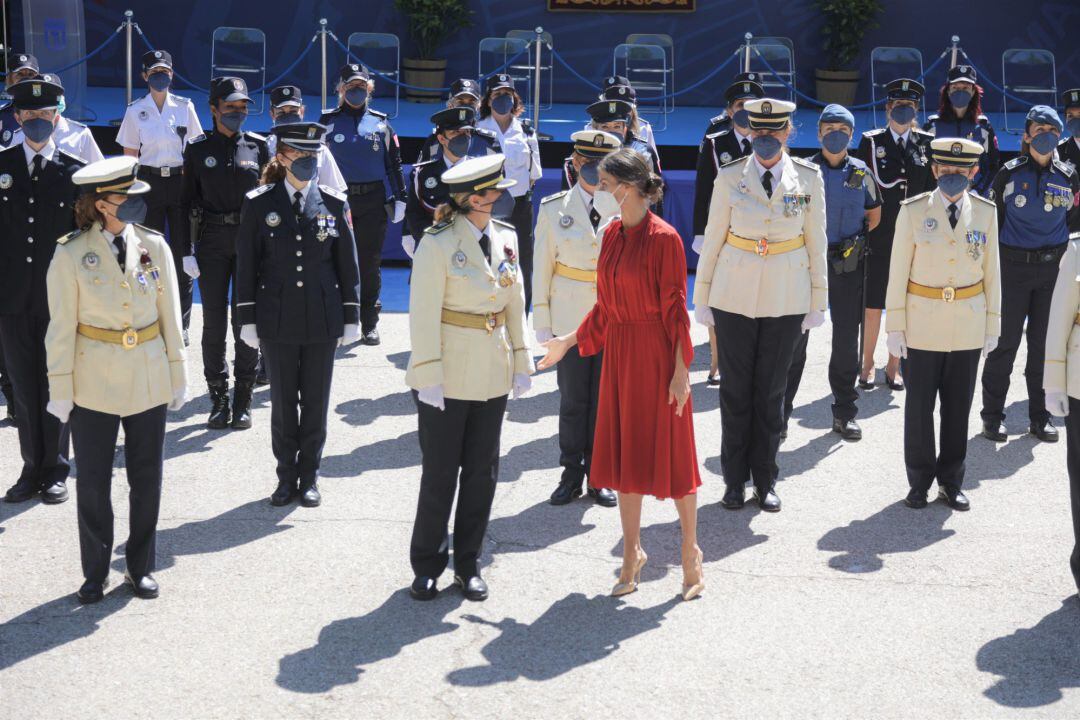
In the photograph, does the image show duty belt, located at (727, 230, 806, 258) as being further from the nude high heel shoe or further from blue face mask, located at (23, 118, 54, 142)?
blue face mask, located at (23, 118, 54, 142)

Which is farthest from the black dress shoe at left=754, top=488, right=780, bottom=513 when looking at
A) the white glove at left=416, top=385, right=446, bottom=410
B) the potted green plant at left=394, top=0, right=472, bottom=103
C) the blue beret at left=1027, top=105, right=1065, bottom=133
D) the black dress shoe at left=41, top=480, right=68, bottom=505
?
the potted green plant at left=394, top=0, right=472, bottom=103

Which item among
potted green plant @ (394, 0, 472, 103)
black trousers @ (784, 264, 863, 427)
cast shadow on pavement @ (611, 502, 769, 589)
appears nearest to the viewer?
cast shadow on pavement @ (611, 502, 769, 589)

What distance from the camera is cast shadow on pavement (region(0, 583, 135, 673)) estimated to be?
16.9 feet

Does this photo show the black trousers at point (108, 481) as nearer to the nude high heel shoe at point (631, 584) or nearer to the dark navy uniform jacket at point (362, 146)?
the nude high heel shoe at point (631, 584)

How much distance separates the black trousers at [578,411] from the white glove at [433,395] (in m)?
1.56

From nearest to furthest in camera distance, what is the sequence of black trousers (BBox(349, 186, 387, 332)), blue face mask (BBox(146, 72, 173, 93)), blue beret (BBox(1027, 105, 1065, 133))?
blue beret (BBox(1027, 105, 1065, 133)), black trousers (BBox(349, 186, 387, 332)), blue face mask (BBox(146, 72, 173, 93))

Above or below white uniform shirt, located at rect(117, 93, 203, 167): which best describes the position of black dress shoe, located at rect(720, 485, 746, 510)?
below

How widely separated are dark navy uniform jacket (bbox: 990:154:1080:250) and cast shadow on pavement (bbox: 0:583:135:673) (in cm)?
535

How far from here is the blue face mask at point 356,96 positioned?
9727 mm

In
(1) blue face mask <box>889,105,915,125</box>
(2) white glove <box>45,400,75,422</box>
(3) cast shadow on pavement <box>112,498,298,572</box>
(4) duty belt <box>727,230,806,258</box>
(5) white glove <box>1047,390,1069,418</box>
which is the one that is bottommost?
(3) cast shadow on pavement <box>112,498,298,572</box>

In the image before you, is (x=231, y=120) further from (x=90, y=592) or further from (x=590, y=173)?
(x=90, y=592)

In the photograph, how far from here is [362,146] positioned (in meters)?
9.73

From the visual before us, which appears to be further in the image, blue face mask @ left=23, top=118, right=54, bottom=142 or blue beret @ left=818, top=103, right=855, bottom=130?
blue beret @ left=818, top=103, right=855, bottom=130

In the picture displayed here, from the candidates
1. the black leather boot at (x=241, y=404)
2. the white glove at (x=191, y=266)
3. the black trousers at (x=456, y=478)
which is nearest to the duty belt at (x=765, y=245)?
the black trousers at (x=456, y=478)
